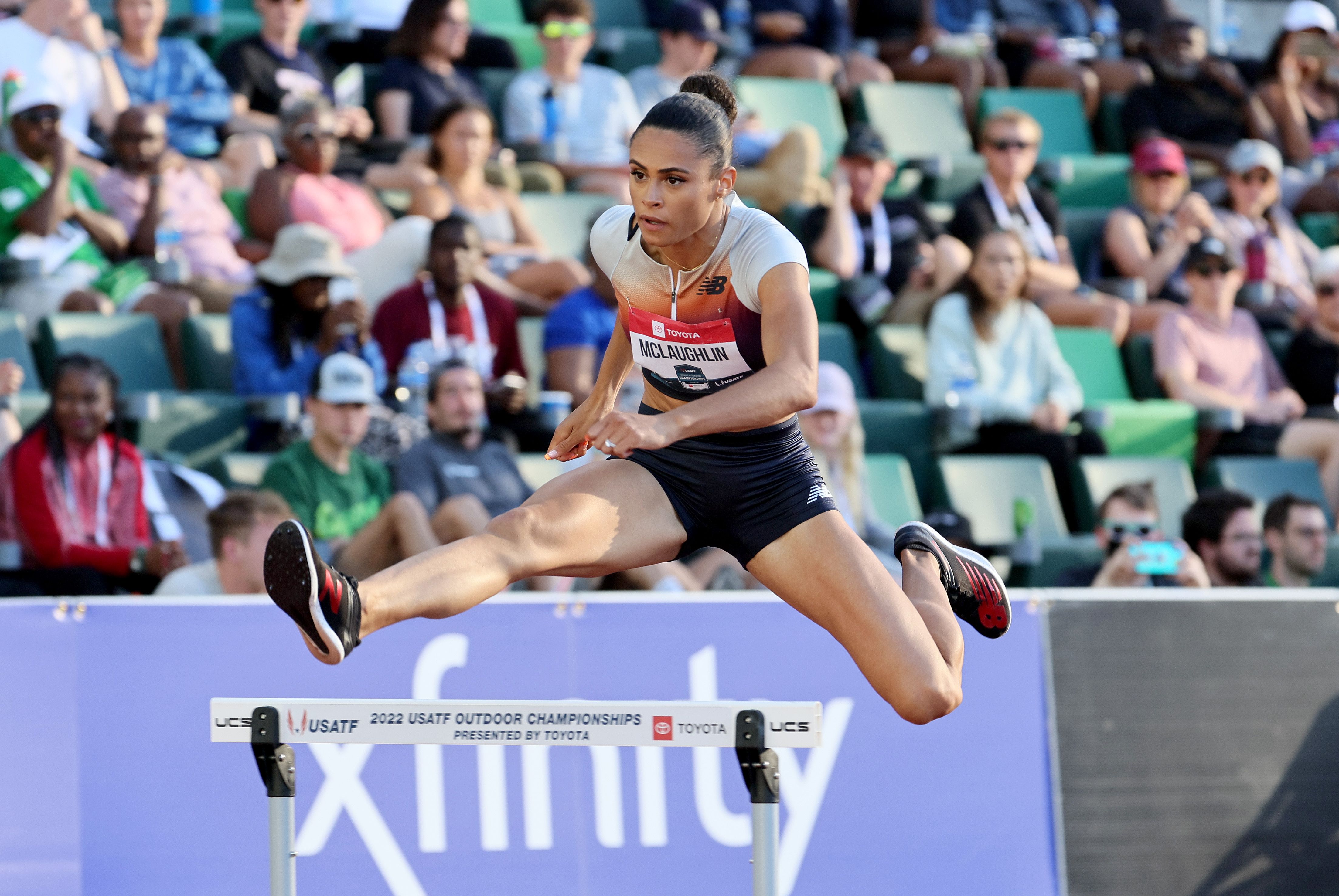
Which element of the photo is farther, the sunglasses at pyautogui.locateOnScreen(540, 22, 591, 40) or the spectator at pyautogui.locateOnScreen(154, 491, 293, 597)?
the sunglasses at pyautogui.locateOnScreen(540, 22, 591, 40)

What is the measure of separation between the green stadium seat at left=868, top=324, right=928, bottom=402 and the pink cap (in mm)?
2301

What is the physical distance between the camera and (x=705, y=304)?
13.1 feet

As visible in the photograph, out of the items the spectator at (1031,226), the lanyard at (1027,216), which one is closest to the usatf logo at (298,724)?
the spectator at (1031,226)

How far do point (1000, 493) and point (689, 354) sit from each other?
4023 mm

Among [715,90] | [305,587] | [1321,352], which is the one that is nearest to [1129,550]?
[1321,352]

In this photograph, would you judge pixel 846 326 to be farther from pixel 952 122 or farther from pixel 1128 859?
pixel 1128 859

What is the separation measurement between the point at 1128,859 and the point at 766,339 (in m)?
2.98

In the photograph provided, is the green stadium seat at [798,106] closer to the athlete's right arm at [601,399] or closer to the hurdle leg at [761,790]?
the athlete's right arm at [601,399]

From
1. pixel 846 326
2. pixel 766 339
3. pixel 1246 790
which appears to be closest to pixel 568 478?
pixel 766 339

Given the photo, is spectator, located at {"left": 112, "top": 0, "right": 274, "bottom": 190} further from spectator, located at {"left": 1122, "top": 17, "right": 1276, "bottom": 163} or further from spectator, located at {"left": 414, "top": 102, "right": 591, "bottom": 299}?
spectator, located at {"left": 1122, "top": 17, "right": 1276, "bottom": 163}

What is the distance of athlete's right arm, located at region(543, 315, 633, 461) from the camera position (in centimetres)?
405

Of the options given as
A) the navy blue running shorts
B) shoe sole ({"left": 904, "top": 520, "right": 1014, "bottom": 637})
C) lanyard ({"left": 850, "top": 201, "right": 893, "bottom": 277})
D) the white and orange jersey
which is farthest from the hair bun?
lanyard ({"left": 850, "top": 201, "right": 893, "bottom": 277})

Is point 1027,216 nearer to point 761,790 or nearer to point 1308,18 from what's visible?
point 1308,18

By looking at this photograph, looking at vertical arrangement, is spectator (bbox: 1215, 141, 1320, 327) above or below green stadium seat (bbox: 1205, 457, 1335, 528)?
above
